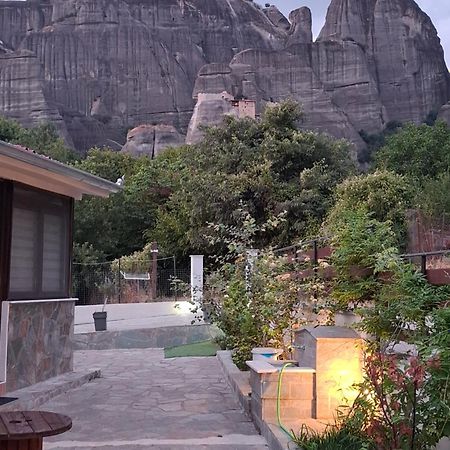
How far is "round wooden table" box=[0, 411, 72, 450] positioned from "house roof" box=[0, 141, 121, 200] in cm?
225

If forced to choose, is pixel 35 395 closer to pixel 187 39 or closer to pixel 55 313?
pixel 55 313

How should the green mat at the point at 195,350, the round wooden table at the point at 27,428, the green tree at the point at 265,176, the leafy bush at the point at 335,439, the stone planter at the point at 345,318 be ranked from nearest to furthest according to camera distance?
the round wooden table at the point at 27,428 → the leafy bush at the point at 335,439 → the stone planter at the point at 345,318 → the green mat at the point at 195,350 → the green tree at the point at 265,176

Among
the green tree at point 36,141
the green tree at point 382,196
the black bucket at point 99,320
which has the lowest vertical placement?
the black bucket at point 99,320

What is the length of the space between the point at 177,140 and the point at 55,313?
3806cm

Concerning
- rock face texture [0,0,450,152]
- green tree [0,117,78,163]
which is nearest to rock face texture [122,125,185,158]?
→ rock face texture [0,0,450,152]

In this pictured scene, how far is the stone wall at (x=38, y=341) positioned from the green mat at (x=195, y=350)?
3114 millimetres

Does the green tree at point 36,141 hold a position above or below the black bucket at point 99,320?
above

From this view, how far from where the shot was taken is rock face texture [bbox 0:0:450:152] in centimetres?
4759

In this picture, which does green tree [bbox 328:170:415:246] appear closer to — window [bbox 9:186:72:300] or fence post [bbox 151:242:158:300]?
fence post [bbox 151:242:158:300]

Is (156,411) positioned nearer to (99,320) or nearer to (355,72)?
(99,320)

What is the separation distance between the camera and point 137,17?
5472cm

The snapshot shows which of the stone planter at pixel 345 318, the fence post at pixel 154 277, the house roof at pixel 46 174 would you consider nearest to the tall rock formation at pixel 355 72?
the fence post at pixel 154 277

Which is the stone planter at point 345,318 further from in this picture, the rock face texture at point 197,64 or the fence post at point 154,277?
the rock face texture at point 197,64

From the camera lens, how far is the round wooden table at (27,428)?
2777mm
